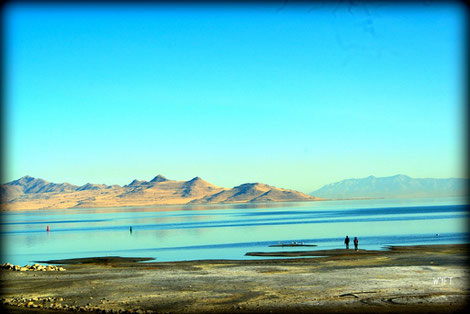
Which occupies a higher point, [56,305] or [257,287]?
[56,305]

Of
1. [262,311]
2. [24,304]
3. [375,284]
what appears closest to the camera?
[262,311]

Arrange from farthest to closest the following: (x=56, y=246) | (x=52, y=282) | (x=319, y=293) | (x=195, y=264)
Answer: (x=56, y=246)
(x=195, y=264)
(x=52, y=282)
(x=319, y=293)

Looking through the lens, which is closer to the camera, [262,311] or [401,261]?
[262,311]

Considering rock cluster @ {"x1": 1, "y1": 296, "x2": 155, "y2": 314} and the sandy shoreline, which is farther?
the sandy shoreline

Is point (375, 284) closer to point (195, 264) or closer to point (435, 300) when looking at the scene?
point (435, 300)

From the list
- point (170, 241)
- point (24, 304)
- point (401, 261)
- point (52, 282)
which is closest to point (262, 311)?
point (24, 304)

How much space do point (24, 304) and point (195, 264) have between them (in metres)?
20.3

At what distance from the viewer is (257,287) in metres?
28.4

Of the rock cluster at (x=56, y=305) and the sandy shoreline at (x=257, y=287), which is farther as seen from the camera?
the sandy shoreline at (x=257, y=287)

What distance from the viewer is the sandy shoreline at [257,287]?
22953mm

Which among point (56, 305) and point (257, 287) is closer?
point (56, 305)

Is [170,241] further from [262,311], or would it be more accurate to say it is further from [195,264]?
[262,311]

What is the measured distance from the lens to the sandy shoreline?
2295 cm

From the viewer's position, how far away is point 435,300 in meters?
22.7
